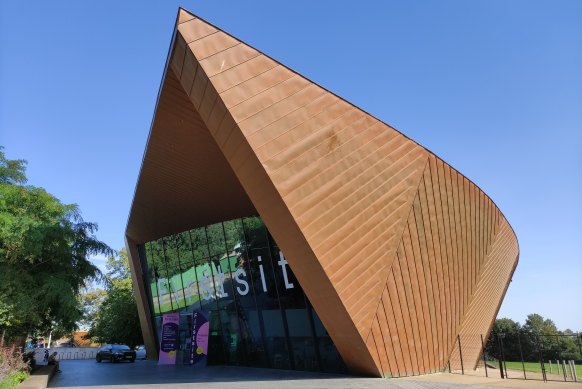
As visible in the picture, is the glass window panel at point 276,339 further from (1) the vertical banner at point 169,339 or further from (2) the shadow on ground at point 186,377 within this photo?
(1) the vertical banner at point 169,339

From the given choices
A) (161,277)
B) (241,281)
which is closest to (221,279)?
(241,281)

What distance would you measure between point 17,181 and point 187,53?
55.3 ft

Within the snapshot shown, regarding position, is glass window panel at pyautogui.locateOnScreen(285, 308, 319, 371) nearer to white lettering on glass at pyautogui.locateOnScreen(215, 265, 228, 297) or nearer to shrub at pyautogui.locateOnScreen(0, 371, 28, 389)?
white lettering on glass at pyautogui.locateOnScreen(215, 265, 228, 297)

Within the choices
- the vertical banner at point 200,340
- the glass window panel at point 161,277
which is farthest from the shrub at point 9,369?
the glass window panel at point 161,277

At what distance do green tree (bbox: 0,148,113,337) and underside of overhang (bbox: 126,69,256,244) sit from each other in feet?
9.42

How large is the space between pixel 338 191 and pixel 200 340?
43.5 feet

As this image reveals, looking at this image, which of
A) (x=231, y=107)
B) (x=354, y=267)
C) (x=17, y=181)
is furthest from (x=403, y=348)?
(x=17, y=181)

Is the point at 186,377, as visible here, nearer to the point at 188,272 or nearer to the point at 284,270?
the point at 284,270

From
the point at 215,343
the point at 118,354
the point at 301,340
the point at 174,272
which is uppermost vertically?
the point at 174,272

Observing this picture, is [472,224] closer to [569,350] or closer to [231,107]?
[231,107]

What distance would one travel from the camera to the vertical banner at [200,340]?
20203mm

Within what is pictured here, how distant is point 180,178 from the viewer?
15250 millimetres

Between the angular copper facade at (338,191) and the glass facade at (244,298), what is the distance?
3454 mm

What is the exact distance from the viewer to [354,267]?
1061 cm
